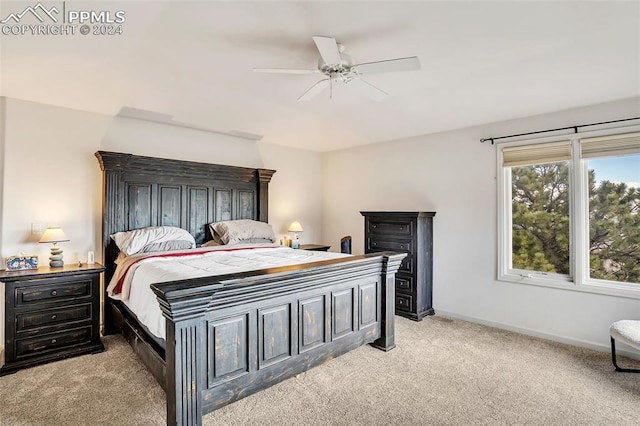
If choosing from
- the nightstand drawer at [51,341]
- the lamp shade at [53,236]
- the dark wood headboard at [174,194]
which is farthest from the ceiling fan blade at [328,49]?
the nightstand drawer at [51,341]

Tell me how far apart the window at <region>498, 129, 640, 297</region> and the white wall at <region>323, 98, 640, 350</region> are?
0.14 metres

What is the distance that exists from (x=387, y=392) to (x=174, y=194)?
129 inches

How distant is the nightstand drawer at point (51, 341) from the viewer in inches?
112

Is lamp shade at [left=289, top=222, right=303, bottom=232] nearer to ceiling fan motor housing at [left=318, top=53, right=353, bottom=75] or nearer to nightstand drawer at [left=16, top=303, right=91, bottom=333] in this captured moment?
nightstand drawer at [left=16, top=303, right=91, bottom=333]

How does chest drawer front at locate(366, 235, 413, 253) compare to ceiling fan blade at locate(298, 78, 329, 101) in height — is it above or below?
below

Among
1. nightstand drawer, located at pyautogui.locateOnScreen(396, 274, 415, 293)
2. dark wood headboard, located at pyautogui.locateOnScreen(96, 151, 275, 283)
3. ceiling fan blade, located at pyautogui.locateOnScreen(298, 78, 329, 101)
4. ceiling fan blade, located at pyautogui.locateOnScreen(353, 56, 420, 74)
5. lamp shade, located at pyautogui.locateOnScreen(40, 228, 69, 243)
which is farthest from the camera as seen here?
nightstand drawer, located at pyautogui.locateOnScreen(396, 274, 415, 293)

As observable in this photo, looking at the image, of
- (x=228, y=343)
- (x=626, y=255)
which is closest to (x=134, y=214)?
(x=228, y=343)

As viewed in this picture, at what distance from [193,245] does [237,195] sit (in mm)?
1095

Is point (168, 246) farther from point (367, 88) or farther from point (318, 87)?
point (367, 88)

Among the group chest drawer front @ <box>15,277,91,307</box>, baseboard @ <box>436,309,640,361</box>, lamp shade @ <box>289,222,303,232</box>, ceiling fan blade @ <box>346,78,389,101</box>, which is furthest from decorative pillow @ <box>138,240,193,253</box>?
baseboard @ <box>436,309,640,361</box>

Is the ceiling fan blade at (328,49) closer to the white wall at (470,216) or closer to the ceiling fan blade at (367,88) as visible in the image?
the ceiling fan blade at (367,88)

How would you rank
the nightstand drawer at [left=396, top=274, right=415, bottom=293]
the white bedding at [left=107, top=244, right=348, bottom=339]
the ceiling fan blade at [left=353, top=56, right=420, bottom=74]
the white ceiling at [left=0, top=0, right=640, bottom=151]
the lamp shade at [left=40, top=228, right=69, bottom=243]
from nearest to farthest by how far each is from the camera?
the white ceiling at [left=0, top=0, right=640, bottom=151]
the ceiling fan blade at [left=353, top=56, right=420, bottom=74]
the white bedding at [left=107, top=244, right=348, bottom=339]
the lamp shade at [left=40, top=228, right=69, bottom=243]
the nightstand drawer at [left=396, top=274, right=415, bottom=293]

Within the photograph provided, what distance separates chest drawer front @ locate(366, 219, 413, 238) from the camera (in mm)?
4336

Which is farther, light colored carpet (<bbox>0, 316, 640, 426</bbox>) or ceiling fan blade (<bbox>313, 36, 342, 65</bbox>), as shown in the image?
light colored carpet (<bbox>0, 316, 640, 426</bbox>)
